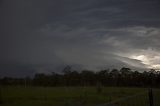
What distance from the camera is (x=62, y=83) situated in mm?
111875

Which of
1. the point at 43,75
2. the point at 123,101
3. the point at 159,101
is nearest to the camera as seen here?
the point at 123,101

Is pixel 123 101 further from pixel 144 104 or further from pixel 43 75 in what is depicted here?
pixel 43 75

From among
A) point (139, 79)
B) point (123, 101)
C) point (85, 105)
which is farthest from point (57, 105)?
point (139, 79)

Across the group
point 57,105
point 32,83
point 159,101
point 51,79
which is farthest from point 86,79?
point 159,101

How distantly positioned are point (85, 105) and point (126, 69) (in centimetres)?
8496

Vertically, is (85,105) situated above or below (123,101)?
below

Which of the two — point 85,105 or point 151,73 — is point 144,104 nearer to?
point 85,105

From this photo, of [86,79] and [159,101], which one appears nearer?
[159,101]

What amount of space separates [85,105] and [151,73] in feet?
259

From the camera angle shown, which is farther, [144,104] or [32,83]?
[32,83]

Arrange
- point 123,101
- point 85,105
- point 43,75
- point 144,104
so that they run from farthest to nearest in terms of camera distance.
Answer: point 43,75 → point 85,105 → point 144,104 → point 123,101

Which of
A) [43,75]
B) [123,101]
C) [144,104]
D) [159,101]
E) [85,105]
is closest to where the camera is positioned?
[123,101]

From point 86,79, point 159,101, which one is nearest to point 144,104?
point 159,101

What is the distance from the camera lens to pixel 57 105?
34406 mm
